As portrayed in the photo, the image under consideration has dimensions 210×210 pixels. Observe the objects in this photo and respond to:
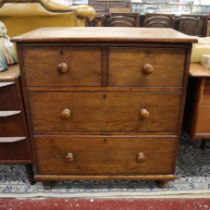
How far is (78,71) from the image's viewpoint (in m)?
1.00

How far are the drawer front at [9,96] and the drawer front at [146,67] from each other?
44 cm

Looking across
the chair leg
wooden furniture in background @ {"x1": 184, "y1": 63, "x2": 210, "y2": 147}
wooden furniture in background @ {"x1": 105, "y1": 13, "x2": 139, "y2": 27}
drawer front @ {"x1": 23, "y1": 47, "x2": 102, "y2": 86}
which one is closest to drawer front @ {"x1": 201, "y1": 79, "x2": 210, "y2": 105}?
wooden furniture in background @ {"x1": 184, "y1": 63, "x2": 210, "y2": 147}

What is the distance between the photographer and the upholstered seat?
67.1 inches

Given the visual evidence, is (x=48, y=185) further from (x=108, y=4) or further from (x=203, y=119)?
(x=108, y=4)

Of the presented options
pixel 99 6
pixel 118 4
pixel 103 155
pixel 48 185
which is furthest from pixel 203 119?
pixel 118 4

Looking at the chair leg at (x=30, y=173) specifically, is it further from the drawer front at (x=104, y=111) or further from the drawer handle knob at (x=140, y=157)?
the drawer handle knob at (x=140, y=157)

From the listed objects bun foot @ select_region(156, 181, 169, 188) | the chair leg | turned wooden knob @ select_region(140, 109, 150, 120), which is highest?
turned wooden knob @ select_region(140, 109, 150, 120)

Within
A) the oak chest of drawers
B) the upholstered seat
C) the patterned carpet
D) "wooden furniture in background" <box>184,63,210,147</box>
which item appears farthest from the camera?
the upholstered seat

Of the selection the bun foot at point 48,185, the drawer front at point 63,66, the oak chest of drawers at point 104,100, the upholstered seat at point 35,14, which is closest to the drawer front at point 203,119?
the oak chest of drawers at point 104,100

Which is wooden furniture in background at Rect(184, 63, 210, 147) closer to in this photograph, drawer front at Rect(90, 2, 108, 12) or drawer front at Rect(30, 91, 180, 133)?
drawer front at Rect(30, 91, 180, 133)

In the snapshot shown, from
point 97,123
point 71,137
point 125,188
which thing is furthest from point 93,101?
point 125,188

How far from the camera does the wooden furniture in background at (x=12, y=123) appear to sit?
1.04 meters

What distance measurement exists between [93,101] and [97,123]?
115 mm

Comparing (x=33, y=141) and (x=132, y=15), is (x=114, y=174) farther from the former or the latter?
(x=132, y=15)
